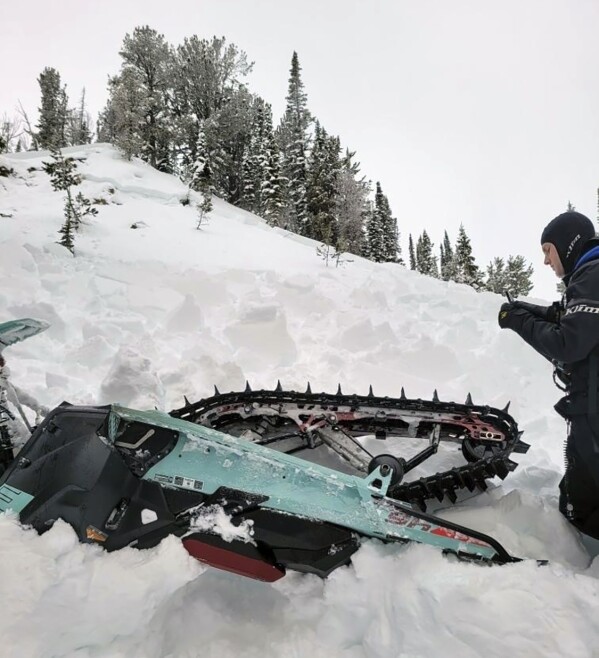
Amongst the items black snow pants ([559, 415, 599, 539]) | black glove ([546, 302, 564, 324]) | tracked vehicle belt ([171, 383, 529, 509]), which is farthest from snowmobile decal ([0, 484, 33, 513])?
black glove ([546, 302, 564, 324])

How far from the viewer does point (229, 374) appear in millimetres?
5074

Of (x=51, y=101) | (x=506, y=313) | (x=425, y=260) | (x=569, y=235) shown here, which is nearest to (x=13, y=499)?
(x=506, y=313)

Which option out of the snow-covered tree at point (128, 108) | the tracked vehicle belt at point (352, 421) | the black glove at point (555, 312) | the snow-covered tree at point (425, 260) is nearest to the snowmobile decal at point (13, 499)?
the tracked vehicle belt at point (352, 421)

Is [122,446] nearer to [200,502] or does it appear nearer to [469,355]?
[200,502]

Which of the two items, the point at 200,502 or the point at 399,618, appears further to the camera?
the point at 200,502

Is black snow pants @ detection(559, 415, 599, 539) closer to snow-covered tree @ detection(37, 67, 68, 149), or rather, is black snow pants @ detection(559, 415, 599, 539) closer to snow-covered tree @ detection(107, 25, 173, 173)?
snow-covered tree @ detection(107, 25, 173, 173)

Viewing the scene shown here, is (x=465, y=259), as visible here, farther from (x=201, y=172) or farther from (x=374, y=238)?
(x=201, y=172)

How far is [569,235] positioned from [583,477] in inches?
55.5

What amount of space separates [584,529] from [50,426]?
3206 millimetres

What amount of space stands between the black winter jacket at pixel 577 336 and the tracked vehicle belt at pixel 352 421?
690 mm

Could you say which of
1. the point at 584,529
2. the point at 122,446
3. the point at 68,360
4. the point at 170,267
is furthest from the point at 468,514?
the point at 170,267

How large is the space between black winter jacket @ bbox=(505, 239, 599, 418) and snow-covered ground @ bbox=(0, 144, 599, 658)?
831mm

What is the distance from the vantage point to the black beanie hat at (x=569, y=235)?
2.60m

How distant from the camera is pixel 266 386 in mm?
5238
